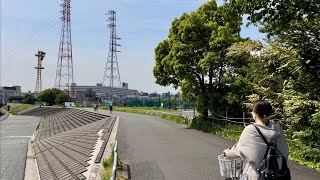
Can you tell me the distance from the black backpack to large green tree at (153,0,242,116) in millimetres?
14952

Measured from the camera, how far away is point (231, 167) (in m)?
4.00

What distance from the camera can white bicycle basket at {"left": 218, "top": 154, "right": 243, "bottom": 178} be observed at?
3.98 m

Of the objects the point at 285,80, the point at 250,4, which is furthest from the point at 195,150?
the point at 250,4

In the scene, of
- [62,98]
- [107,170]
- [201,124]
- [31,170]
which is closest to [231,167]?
[107,170]

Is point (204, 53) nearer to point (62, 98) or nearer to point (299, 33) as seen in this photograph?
point (299, 33)

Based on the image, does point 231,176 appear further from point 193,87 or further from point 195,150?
point 193,87

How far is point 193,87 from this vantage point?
868 inches

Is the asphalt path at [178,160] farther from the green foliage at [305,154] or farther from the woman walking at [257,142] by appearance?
the woman walking at [257,142]

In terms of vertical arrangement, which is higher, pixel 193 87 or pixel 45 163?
pixel 193 87

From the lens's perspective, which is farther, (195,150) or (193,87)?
(193,87)

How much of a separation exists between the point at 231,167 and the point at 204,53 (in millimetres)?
15727

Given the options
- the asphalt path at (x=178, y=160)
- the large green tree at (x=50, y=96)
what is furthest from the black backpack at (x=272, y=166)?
the large green tree at (x=50, y=96)

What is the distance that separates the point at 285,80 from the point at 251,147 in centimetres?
927

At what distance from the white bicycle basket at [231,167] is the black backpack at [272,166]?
1.08 ft
